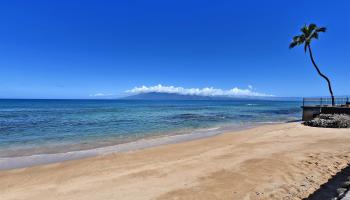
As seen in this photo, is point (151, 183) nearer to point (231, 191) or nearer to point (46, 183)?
point (231, 191)

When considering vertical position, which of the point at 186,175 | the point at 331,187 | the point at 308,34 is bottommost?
the point at 186,175

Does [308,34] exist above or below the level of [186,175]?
above

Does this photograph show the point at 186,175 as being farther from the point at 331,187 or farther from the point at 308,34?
the point at 308,34

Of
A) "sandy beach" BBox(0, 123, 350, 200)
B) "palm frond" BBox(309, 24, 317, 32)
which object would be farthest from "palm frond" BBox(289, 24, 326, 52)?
"sandy beach" BBox(0, 123, 350, 200)

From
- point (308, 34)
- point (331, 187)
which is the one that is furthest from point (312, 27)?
point (331, 187)

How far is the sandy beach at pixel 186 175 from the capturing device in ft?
20.8

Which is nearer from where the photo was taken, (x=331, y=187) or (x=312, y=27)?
(x=331, y=187)

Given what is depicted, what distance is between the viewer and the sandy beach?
6328 millimetres

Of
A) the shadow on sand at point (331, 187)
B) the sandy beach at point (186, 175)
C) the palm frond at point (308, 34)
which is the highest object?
the palm frond at point (308, 34)

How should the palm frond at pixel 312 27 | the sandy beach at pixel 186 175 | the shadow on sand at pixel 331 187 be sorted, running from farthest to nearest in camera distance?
the palm frond at pixel 312 27
the sandy beach at pixel 186 175
the shadow on sand at pixel 331 187

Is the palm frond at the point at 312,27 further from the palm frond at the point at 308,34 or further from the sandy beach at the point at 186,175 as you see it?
the sandy beach at the point at 186,175

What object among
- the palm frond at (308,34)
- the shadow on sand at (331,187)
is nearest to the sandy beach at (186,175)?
the shadow on sand at (331,187)

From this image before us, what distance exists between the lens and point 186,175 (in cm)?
773

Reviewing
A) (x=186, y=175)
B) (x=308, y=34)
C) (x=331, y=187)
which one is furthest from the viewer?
(x=308, y=34)
